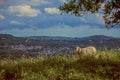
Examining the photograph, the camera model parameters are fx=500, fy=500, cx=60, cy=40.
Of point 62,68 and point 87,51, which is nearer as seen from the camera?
point 62,68

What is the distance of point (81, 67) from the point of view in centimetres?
2258

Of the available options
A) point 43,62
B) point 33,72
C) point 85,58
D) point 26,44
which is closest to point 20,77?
point 33,72

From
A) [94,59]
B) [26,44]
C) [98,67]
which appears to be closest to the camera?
[98,67]

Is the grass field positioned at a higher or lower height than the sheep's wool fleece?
lower

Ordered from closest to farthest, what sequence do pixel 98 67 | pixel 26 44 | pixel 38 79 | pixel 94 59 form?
pixel 38 79 < pixel 98 67 < pixel 94 59 < pixel 26 44

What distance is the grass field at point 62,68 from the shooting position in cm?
2103

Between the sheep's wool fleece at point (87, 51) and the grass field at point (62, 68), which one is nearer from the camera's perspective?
the grass field at point (62, 68)

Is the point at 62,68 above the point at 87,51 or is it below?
below

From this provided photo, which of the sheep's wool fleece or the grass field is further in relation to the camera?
the sheep's wool fleece

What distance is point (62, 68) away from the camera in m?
21.9

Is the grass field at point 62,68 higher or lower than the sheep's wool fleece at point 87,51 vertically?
lower

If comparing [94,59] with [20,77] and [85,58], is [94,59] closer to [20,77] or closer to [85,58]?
[85,58]

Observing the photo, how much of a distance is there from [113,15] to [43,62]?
12.9 ft

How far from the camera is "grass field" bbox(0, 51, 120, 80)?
21.0m
